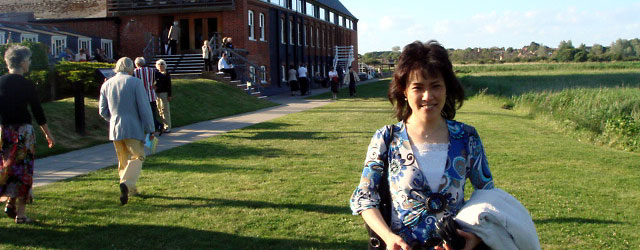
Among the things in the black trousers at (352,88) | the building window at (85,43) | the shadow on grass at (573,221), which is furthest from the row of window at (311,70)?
the shadow on grass at (573,221)

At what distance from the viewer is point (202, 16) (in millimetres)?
32906

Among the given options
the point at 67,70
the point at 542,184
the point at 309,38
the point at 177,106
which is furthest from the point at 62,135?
the point at 309,38

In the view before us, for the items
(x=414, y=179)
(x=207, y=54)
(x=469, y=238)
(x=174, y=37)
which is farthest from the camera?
(x=174, y=37)

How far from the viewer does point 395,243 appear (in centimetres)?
246

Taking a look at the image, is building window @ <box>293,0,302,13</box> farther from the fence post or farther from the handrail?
the fence post

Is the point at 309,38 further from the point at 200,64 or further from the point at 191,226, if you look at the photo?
the point at 191,226

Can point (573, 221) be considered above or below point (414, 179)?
below

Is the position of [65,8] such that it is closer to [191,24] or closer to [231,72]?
[191,24]

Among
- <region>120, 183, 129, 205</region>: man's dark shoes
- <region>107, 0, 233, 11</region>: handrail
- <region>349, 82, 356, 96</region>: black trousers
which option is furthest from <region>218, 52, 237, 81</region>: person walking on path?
<region>120, 183, 129, 205</region>: man's dark shoes

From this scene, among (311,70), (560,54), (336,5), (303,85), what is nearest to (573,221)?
(303,85)

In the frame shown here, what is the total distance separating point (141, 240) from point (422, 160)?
12.3 feet

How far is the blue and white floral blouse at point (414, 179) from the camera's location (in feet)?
8.57

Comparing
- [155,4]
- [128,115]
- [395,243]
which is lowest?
[395,243]

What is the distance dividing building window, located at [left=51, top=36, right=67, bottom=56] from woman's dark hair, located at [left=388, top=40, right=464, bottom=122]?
28.8 meters
